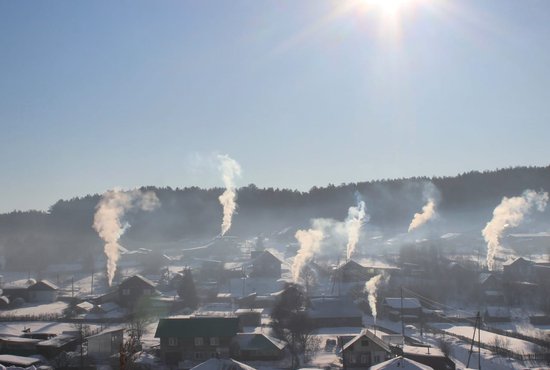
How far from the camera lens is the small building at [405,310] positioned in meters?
36.2

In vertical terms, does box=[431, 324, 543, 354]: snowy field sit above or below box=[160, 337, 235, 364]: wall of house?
below

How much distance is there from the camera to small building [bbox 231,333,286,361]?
26.6 m

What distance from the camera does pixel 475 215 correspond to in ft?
274

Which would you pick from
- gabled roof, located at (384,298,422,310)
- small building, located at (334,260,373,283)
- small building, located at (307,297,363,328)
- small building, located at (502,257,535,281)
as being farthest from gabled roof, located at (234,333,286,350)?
small building, located at (502,257,535,281)

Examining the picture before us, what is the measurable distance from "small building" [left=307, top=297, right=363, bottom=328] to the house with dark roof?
26.4 feet

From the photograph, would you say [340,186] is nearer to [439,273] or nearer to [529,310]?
[439,273]

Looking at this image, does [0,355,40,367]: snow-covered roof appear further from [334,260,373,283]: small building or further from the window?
[334,260,373,283]: small building

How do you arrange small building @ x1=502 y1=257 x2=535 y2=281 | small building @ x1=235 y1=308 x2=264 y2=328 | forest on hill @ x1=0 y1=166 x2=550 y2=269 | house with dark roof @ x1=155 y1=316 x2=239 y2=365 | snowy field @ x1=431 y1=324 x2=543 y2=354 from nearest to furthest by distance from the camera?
house with dark roof @ x1=155 y1=316 x2=239 y2=365, snowy field @ x1=431 y1=324 x2=543 y2=354, small building @ x1=235 y1=308 x2=264 y2=328, small building @ x1=502 y1=257 x2=535 y2=281, forest on hill @ x1=0 y1=166 x2=550 y2=269

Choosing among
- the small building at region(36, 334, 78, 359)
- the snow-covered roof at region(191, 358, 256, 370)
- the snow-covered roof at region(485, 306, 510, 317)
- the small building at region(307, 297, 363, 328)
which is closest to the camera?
the snow-covered roof at region(191, 358, 256, 370)

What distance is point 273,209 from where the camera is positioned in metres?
98.1

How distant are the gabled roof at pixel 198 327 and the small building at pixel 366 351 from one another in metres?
5.96

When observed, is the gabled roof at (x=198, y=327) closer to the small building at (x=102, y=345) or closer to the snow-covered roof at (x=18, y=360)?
the small building at (x=102, y=345)

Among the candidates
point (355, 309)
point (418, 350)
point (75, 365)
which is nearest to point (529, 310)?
point (355, 309)

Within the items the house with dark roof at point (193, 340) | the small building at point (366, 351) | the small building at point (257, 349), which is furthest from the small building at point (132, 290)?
the small building at point (366, 351)
